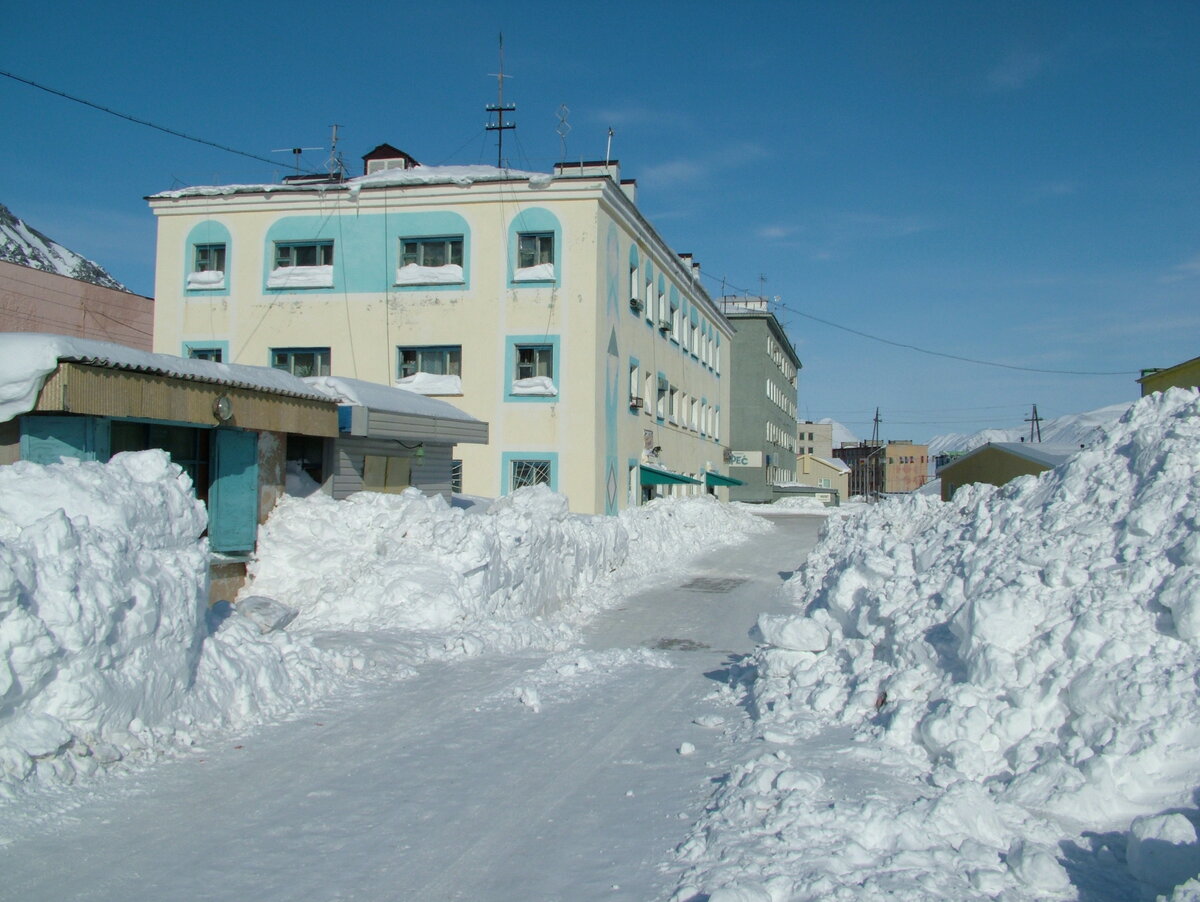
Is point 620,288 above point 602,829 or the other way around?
above

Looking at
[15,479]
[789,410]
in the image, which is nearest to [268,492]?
[15,479]

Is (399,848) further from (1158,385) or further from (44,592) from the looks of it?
(1158,385)

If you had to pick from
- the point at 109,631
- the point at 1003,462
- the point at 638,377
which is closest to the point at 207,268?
the point at 638,377

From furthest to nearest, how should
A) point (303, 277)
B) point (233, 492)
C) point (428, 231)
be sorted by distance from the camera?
point (303, 277), point (428, 231), point (233, 492)

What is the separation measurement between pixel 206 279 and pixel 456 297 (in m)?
7.40

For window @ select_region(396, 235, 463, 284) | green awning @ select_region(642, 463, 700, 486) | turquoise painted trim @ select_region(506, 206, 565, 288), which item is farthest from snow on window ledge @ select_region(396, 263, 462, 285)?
green awning @ select_region(642, 463, 700, 486)

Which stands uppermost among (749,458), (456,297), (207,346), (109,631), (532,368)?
(456,297)

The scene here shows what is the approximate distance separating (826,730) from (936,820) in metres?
1.86

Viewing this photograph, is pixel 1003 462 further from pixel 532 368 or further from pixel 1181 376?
pixel 532 368

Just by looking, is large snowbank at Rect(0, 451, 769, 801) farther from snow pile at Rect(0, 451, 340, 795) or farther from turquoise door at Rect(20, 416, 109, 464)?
turquoise door at Rect(20, 416, 109, 464)

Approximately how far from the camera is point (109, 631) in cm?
618

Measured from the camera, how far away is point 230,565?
10836 millimetres

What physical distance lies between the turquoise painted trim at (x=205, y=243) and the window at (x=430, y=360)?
5.53 m

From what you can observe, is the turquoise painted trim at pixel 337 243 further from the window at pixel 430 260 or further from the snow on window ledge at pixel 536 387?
the snow on window ledge at pixel 536 387
